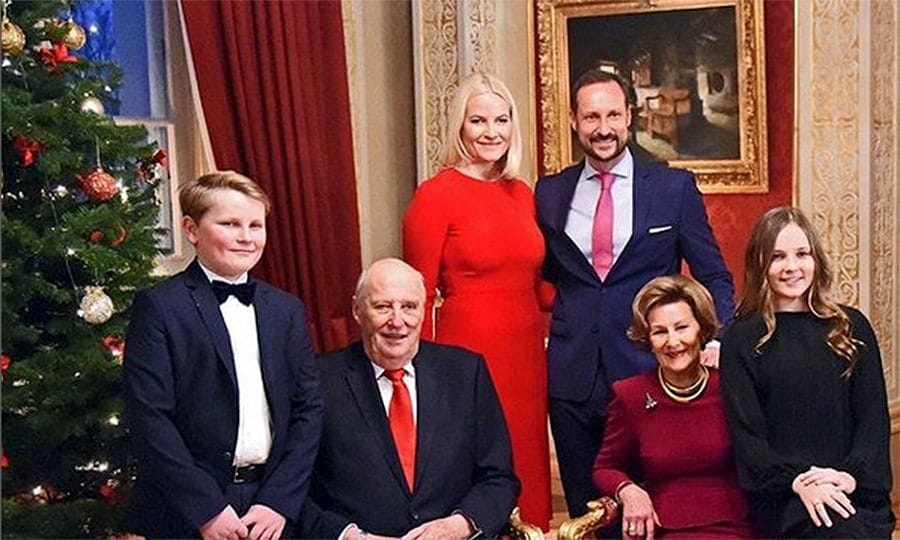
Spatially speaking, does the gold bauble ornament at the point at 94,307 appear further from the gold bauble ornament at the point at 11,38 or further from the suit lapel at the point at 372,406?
the suit lapel at the point at 372,406

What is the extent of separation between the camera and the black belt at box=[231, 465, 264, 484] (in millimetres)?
3404

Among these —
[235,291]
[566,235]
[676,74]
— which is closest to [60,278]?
[235,291]

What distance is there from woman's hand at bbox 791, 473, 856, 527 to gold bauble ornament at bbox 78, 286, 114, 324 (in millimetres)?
2021

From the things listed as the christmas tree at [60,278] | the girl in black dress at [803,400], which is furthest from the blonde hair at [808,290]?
the christmas tree at [60,278]

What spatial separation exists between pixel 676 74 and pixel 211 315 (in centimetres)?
343

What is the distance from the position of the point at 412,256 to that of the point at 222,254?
2.75 ft

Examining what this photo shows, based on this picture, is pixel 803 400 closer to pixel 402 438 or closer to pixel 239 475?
pixel 402 438

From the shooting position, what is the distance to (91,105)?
413 cm

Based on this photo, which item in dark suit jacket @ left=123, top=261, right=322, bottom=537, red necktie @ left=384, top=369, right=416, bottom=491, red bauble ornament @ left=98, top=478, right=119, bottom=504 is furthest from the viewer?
red bauble ornament @ left=98, top=478, right=119, bottom=504

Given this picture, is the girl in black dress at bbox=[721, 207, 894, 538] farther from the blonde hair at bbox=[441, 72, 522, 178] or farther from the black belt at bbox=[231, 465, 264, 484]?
the black belt at bbox=[231, 465, 264, 484]

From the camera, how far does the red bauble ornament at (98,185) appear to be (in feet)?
13.4

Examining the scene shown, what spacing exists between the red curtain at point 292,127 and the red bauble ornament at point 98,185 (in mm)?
1478

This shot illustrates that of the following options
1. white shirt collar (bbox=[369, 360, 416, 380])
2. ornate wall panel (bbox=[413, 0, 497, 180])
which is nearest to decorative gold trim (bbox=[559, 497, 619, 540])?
white shirt collar (bbox=[369, 360, 416, 380])

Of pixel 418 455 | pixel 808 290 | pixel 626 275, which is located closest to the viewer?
pixel 418 455
